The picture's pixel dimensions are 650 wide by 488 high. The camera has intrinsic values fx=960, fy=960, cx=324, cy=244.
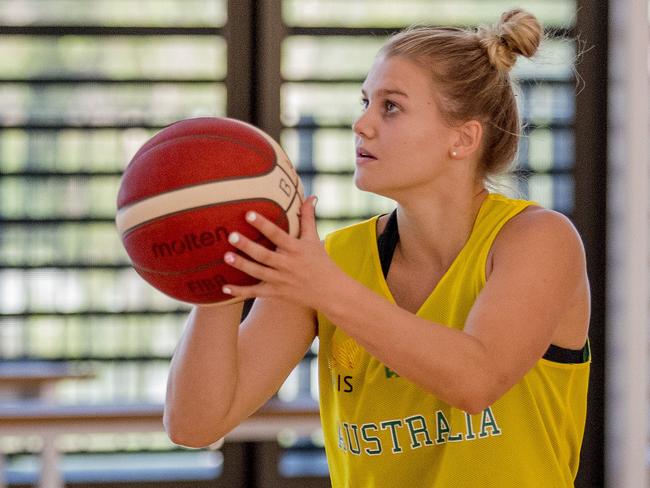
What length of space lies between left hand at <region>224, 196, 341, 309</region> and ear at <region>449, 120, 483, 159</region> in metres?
0.44

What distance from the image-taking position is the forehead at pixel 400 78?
4.59ft

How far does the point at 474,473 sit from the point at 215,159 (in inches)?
22.2

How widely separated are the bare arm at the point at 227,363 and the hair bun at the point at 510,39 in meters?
0.50

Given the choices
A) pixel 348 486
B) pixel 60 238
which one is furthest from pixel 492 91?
pixel 60 238

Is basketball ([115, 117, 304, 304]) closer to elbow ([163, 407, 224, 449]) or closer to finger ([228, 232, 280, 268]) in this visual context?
finger ([228, 232, 280, 268])

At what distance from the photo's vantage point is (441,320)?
1.39 metres

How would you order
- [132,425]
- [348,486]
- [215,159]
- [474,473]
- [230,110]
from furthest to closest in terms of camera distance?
[230,110] → [132,425] → [348,486] → [474,473] → [215,159]

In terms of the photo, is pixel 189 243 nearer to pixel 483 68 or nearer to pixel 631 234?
pixel 483 68

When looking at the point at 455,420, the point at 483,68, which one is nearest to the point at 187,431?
the point at 455,420

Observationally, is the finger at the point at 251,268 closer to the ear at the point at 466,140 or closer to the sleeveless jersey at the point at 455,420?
the sleeveless jersey at the point at 455,420

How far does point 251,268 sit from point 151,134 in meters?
2.61

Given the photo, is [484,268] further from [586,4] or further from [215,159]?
[586,4]

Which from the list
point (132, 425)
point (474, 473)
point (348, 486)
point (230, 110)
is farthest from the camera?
point (230, 110)

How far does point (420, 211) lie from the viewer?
1463mm
